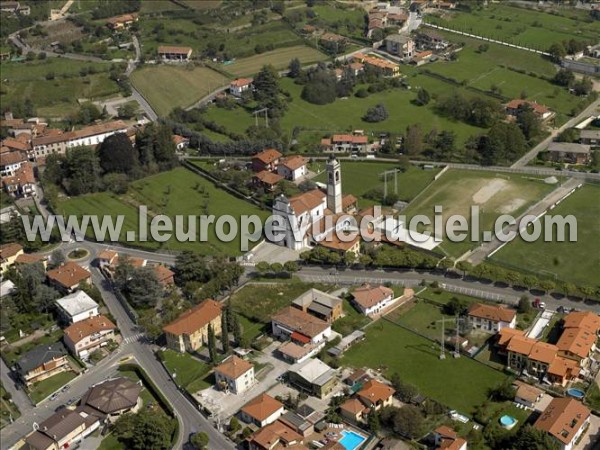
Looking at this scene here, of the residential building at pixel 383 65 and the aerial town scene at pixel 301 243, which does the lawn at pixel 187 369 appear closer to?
the aerial town scene at pixel 301 243

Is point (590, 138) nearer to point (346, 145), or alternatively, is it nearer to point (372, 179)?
point (372, 179)

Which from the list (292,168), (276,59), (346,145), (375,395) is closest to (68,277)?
(292,168)

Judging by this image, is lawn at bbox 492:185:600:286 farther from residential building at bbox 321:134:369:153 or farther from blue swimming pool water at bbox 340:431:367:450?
residential building at bbox 321:134:369:153

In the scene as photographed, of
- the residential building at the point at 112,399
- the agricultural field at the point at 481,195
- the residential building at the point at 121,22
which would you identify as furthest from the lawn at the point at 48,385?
the residential building at the point at 121,22

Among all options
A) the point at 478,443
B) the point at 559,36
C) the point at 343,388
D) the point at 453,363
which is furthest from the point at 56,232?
the point at 559,36

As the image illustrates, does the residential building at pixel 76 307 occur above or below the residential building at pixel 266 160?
below
